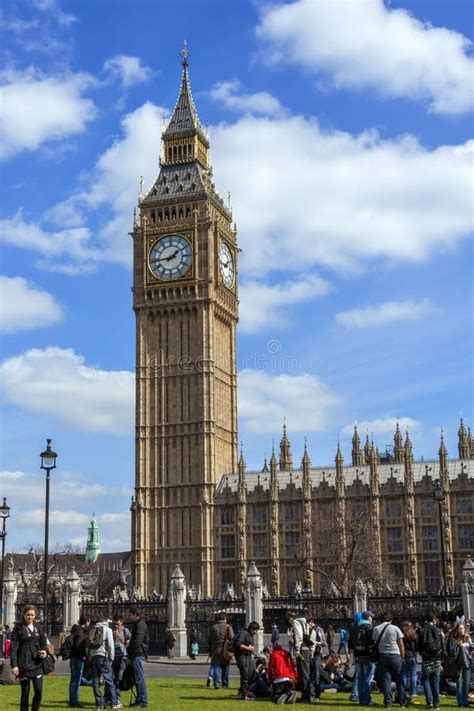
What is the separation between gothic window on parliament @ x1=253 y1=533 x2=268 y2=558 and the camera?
8175cm

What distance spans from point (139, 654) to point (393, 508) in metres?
62.0

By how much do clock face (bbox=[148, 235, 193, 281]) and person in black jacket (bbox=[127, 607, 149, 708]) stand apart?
231ft

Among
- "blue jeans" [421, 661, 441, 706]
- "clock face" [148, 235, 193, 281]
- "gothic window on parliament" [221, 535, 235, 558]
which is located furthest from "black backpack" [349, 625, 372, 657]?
"clock face" [148, 235, 193, 281]

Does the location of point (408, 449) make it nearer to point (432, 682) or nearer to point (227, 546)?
point (227, 546)

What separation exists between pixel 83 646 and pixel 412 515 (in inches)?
2449

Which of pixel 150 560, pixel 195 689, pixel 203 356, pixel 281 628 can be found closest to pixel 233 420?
pixel 203 356

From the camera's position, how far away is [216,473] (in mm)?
85812

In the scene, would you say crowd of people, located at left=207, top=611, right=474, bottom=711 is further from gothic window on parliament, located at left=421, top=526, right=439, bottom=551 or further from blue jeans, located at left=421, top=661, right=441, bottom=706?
gothic window on parliament, located at left=421, top=526, right=439, bottom=551

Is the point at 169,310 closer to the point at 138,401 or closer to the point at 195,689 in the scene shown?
the point at 138,401

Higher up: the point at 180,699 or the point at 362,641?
the point at 362,641

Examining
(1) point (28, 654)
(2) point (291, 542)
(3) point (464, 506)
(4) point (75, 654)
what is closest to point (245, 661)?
(4) point (75, 654)

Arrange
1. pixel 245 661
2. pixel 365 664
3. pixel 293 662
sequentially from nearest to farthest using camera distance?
pixel 365 664 → pixel 293 662 → pixel 245 661

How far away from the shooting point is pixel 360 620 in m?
19.4

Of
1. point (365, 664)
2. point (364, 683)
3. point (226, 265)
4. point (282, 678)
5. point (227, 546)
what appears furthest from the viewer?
point (226, 265)
